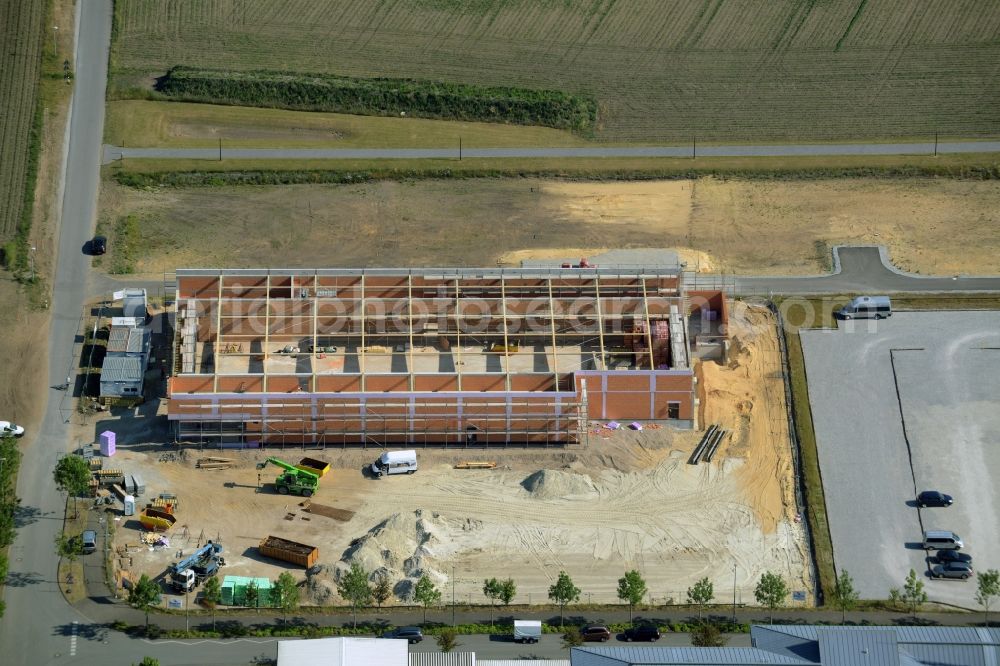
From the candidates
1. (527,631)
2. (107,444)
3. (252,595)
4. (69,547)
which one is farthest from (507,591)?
(107,444)

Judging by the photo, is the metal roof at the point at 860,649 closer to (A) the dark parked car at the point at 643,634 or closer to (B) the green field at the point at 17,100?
(A) the dark parked car at the point at 643,634

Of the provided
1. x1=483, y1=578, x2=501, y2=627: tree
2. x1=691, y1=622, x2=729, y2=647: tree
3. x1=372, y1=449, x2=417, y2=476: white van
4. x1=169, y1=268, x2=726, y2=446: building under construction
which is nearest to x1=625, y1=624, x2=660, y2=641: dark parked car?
x1=691, y1=622, x2=729, y2=647: tree

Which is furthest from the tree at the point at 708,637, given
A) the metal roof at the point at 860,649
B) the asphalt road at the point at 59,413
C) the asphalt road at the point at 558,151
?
the asphalt road at the point at 558,151

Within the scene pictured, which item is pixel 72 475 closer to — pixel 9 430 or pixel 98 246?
pixel 9 430

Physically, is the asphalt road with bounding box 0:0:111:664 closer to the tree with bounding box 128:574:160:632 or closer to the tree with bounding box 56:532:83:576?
the tree with bounding box 56:532:83:576

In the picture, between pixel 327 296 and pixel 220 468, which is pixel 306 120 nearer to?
pixel 327 296

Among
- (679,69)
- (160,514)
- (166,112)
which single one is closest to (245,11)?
(166,112)
